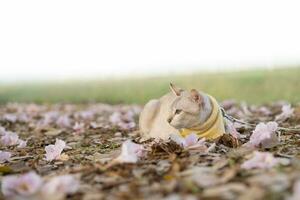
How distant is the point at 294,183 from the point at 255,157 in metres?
0.52

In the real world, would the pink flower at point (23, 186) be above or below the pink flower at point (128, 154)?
below

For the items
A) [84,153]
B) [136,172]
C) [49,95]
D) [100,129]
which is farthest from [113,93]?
[136,172]

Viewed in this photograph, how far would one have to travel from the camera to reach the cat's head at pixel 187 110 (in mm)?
4746

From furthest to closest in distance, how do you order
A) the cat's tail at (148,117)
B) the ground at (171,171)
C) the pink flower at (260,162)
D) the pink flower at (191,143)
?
the cat's tail at (148,117) → the pink flower at (191,143) → the pink flower at (260,162) → the ground at (171,171)

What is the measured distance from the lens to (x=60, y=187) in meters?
2.95

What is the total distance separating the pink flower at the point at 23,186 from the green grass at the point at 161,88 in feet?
26.5

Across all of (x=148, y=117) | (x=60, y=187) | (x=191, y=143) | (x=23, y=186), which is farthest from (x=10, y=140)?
(x=60, y=187)

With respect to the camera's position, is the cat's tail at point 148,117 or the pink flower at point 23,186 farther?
the cat's tail at point 148,117

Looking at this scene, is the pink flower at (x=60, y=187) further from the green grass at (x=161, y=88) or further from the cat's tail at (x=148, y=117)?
the green grass at (x=161, y=88)

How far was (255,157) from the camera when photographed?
129 inches

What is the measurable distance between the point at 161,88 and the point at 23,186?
468 inches

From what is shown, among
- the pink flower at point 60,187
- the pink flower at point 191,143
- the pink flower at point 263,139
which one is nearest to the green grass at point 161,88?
the pink flower at point 263,139

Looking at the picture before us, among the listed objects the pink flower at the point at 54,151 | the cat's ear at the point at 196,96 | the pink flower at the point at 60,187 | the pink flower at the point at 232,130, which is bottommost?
the pink flower at the point at 54,151

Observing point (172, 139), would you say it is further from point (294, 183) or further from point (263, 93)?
point (263, 93)
